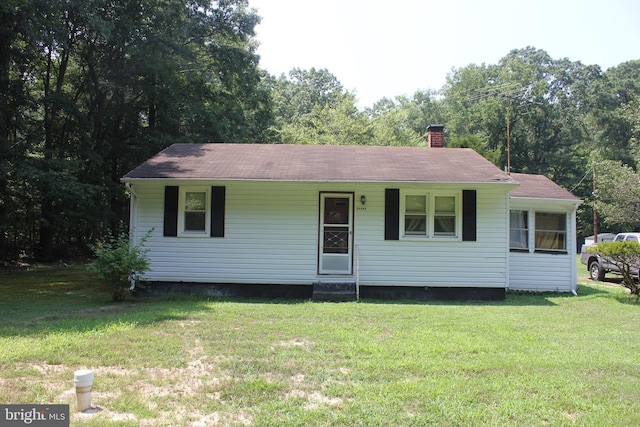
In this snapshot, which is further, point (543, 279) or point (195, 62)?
point (195, 62)

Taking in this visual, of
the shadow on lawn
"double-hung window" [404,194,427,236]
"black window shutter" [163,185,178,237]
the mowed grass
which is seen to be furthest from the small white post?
"double-hung window" [404,194,427,236]

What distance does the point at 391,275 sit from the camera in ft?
33.8

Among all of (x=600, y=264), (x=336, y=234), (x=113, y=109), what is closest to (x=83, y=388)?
(x=336, y=234)

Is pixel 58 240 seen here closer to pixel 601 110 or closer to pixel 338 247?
pixel 338 247

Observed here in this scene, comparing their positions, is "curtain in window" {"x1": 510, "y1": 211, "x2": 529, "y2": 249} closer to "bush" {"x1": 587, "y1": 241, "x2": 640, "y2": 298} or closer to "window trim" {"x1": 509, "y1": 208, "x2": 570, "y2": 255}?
"window trim" {"x1": 509, "y1": 208, "x2": 570, "y2": 255}

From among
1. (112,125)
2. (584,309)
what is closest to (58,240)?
(112,125)

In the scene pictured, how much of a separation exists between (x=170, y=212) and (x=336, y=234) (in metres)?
3.97

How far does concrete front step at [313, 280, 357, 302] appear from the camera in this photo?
9.80 m

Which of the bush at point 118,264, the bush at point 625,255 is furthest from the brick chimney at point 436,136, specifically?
the bush at point 118,264

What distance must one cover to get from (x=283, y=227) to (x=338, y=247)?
140cm

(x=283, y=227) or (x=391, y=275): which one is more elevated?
(x=283, y=227)

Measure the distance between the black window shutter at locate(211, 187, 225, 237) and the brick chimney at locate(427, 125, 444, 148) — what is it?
7.29 m

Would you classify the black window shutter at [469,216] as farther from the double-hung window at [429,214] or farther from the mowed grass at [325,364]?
the mowed grass at [325,364]

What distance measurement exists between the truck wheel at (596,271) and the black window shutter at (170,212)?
46.0 ft
